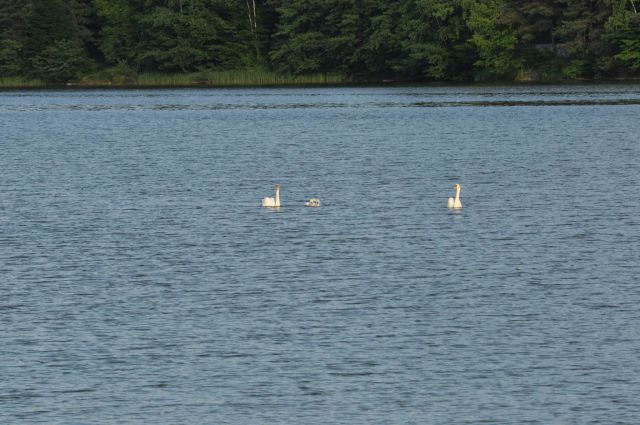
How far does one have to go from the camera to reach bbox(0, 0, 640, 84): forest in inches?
5138

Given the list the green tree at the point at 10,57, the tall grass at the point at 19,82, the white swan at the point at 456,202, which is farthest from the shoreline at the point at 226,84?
the white swan at the point at 456,202

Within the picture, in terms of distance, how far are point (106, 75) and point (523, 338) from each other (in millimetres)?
138622

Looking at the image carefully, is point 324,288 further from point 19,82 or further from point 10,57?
point 19,82

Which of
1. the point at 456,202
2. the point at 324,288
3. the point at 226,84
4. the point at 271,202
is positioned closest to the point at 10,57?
the point at 226,84

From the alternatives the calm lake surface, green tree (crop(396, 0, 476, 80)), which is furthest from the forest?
the calm lake surface

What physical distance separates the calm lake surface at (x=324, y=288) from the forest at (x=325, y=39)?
213 feet

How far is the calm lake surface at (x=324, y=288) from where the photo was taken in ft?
72.6

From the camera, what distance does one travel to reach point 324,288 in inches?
1206

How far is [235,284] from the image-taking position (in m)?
31.3

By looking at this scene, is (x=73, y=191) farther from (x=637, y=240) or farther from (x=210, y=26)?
(x=210, y=26)

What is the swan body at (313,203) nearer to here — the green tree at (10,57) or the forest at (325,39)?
the forest at (325,39)

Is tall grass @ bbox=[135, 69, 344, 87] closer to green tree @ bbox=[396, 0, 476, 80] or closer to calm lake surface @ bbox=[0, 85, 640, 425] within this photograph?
green tree @ bbox=[396, 0, 476, 80]

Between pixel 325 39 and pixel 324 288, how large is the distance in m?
118

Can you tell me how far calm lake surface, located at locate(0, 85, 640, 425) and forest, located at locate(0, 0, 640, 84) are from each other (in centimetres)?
6507
